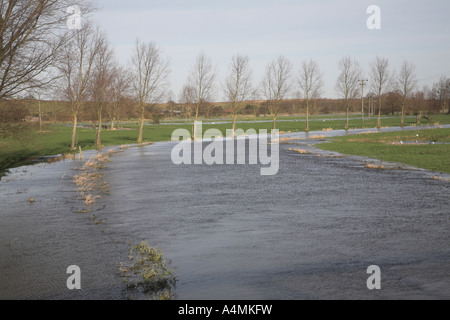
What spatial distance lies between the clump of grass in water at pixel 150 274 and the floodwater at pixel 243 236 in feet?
0.76

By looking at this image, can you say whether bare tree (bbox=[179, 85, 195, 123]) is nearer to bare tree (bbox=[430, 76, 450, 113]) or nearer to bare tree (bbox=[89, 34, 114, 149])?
bare tree (bbox=[89, 34, 114, 149])

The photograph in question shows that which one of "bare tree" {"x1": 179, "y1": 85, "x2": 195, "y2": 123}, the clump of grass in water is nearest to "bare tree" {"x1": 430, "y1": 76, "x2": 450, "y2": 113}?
"bare tree" {"x1": 179, "y1": 85, "x2": 195, "y2": 123}

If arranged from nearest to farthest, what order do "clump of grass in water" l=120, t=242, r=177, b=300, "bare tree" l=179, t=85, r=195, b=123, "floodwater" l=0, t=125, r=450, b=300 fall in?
"clump of grass in water" l=120, t=242, r=177, b=300 < "floodwater" l=0, t=125, r=450, b=300 < "bare tree" l=179, t=85, r=195, b=123

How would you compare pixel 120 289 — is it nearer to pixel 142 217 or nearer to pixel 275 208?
pixel 142 217

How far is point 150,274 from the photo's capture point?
8555 mm

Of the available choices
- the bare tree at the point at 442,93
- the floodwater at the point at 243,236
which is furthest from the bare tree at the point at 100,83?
the bare tree at the point at 442,93

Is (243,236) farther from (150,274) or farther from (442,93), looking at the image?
(442,93)

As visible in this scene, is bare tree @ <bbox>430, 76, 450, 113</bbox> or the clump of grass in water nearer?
the clump of grass in water

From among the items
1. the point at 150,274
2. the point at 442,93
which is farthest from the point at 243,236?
the point at 442,93

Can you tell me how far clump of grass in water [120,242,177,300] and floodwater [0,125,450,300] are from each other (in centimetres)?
23

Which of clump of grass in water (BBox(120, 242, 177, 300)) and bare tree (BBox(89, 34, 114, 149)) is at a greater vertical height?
bare tree (BBox(89, 34, 114, 149))

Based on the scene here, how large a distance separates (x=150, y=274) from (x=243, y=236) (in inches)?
146

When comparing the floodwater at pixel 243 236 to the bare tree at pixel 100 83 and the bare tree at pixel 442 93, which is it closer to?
the bare tree at pixel 100 83

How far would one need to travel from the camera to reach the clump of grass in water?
7922 mm
